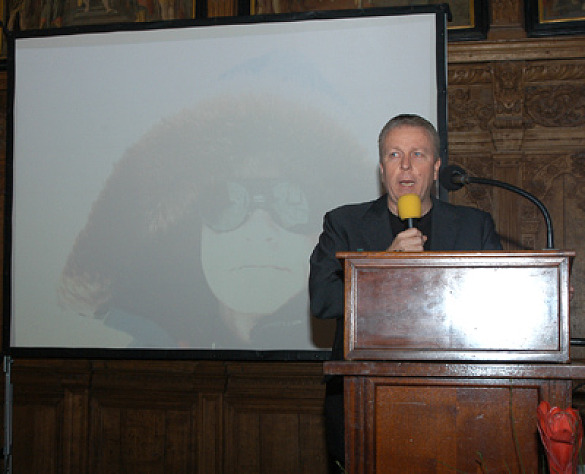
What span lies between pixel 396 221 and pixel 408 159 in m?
0.21

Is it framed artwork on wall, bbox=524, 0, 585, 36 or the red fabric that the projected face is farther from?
the red fabric

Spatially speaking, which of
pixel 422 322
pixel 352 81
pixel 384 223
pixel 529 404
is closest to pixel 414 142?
pixel 384 223

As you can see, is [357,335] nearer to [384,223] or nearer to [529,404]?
[529,404]

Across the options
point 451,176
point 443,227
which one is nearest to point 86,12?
point 451,176

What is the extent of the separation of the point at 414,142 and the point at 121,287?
1.93 metres

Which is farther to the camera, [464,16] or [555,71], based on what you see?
[464,16]

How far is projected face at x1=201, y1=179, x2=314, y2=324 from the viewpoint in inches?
139

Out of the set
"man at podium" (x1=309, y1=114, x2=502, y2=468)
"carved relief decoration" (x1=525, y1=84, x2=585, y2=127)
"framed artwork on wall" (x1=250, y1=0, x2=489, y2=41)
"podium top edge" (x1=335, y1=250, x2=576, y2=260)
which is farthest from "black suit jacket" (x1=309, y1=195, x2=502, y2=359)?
"framed artwork on wall" (x1=250, y1=0, x2=489, y2=41)

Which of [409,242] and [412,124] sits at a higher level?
[412,124]

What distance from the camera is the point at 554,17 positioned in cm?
435

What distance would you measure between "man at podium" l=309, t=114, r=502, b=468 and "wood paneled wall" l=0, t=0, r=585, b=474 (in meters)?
2.12

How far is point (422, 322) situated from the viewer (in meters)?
1.55

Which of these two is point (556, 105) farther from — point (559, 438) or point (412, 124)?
point (559, 438)

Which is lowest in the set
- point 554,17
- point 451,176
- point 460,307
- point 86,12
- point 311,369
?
point 311,369
